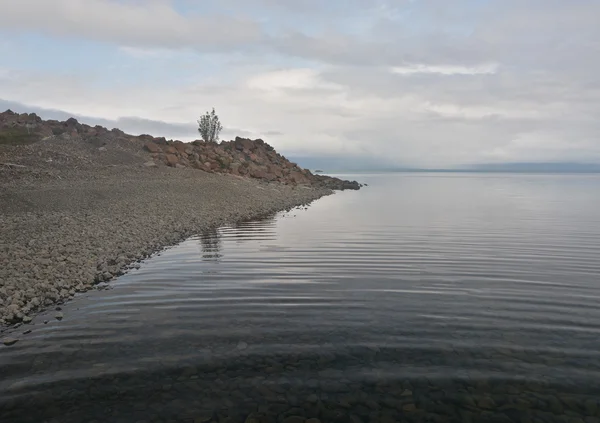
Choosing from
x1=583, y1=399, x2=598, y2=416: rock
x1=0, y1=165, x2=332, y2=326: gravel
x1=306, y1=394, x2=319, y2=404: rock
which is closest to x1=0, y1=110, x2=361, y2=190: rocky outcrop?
x1=0, y1=165, x2=332, y2=326: gravel

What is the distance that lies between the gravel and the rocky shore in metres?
0.05

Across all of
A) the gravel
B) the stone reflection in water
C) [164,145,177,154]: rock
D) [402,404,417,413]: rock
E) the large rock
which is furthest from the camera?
the large rock

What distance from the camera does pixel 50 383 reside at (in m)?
7.89

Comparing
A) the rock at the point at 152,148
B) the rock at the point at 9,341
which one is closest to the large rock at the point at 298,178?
the rock at the point at 152,148

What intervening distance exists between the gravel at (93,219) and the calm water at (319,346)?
129 centimetres

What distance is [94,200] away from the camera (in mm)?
29562

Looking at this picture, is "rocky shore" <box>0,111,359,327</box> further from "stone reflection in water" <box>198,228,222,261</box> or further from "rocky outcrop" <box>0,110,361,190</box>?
"stone reflection in water" <box>198,228,222,261</box>

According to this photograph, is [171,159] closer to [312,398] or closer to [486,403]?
[312,398]

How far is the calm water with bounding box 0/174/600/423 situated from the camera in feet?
23.6

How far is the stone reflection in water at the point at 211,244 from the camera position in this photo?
19516 mm

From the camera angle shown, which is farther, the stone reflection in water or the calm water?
the stone reflection in water

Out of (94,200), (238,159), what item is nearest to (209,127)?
Result: (238,159)

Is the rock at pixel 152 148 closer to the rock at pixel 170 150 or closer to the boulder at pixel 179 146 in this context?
the rock at pixel 170 150

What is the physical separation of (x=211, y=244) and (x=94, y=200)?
38.4ft
